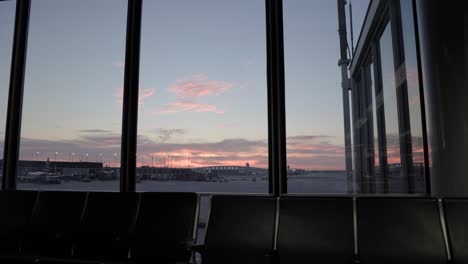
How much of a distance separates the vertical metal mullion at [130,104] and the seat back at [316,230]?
170 centimetres

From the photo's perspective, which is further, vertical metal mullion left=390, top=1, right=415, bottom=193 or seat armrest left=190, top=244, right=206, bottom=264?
vertical metal mullion left=390, top=1, right=415, bottom=193

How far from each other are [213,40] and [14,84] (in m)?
2.35

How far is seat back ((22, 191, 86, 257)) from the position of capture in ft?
9.19

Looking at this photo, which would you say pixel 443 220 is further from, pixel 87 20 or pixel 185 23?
pixel 87 20

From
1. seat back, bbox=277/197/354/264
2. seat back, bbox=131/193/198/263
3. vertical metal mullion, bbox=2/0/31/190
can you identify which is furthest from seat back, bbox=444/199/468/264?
vertical metal mullion, bbox=2/0/31/190

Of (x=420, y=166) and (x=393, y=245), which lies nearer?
(x=393, y=245)

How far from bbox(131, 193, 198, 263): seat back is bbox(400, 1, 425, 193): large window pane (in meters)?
1.88

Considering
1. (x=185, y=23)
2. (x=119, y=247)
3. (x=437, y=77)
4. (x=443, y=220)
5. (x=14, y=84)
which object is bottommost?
(x=119, y=247)

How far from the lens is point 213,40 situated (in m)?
3.62

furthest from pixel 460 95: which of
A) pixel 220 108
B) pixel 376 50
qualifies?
pixel 220 108

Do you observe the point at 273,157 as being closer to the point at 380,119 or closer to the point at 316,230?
the point at 316,230

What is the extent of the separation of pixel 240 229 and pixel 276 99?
129 centimetres

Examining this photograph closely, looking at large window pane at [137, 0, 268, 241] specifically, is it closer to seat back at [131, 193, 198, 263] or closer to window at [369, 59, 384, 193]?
seat back at [131, 193, 198, 263]

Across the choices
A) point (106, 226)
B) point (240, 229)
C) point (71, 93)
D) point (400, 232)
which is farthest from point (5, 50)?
point (400, 232)
